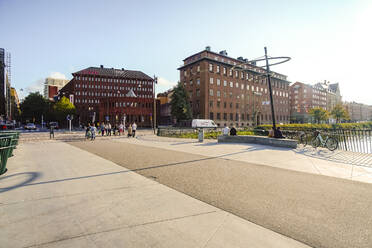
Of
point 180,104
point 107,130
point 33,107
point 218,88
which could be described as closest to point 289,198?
point 107,130

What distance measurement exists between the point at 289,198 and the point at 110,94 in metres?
86.1

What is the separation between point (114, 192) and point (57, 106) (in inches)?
2454

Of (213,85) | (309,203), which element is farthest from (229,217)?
(213,85)

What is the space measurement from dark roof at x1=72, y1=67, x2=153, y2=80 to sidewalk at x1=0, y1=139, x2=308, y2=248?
83471 mm

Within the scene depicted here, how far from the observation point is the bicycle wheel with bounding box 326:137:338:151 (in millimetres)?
11174

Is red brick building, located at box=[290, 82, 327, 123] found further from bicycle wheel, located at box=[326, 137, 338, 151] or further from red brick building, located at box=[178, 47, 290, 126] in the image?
bicycle wheel, located at box=[326, 137, 338, 151]

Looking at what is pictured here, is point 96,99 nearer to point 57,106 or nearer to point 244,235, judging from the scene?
point 57,106

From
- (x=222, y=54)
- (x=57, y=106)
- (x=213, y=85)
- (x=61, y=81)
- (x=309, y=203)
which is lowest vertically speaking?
(x=309, y=203)

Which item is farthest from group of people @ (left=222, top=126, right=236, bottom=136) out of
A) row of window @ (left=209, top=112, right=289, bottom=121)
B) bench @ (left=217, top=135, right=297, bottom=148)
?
row of window @ (left=209, top=112, right=289, bottom=121)

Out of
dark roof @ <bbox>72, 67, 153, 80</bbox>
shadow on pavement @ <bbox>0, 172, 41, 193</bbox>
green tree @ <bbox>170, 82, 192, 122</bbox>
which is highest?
dark roof @ <bbox>72, 67, 153, 80</bbox>

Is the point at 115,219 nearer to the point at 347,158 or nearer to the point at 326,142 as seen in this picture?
the point at 347,158

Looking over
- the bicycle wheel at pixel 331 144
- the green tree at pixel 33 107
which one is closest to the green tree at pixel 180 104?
the bicycle wheel at pixel 331 144

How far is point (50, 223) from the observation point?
304 cm

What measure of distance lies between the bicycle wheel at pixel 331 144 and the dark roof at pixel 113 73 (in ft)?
269
